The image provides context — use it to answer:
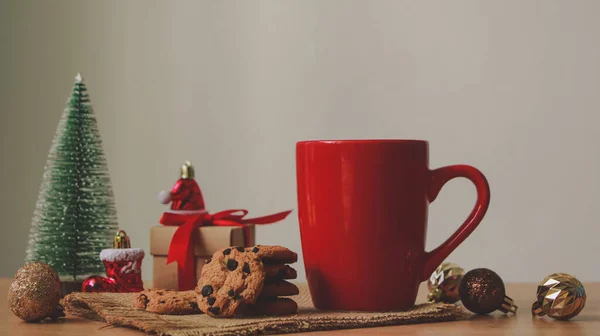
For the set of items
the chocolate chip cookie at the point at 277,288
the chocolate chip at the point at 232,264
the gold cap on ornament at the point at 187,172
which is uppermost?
the gold cap on ornament at the point at 187,172

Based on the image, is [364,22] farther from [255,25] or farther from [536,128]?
[536,128]

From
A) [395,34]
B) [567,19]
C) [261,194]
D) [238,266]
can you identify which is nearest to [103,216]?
[238,266]

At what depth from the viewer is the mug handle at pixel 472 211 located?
2.33ft

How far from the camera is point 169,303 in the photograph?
662 millimetres

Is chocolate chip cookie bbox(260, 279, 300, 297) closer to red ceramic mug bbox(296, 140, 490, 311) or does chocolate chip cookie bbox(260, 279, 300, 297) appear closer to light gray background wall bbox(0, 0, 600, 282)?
red ceramic mug bbox(296, 140, 490, 311)

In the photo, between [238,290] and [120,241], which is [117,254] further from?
[238,290]

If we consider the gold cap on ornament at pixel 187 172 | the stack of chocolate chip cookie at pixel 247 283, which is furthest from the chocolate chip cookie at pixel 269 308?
the gold cap on ornament at pixel 187 172

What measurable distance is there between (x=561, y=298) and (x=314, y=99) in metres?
1.29

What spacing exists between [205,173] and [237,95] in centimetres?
23

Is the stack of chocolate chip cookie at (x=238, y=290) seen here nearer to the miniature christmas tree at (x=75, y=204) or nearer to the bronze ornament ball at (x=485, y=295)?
the bronze ornament ball at (x=485, y=295)

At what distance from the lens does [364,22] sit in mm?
1895

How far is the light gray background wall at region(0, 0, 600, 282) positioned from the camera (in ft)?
6.07

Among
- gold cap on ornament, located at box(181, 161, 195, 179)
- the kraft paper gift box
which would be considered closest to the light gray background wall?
gold cap on ornament, located at box(181, 161, 195, 179)

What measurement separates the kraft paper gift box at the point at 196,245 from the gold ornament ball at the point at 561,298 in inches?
14.6
